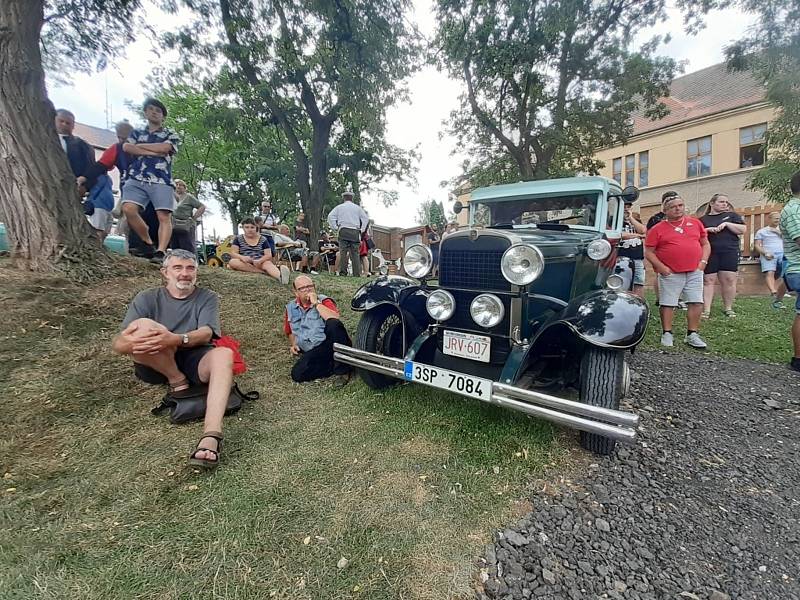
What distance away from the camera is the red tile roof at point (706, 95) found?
1883 centimetres

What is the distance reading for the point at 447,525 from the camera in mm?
1830

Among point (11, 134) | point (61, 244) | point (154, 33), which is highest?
point (154, 33)

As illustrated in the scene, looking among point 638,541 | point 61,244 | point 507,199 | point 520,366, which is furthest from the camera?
point 507,199

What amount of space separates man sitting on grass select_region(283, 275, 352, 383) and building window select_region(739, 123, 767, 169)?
901 inches

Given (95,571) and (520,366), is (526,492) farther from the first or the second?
(95,571)

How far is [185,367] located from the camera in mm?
2635

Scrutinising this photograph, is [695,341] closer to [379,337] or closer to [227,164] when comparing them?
[379,337]

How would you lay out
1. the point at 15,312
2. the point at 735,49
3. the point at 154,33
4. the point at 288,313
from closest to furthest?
1. the point at 15,312
2. the point at 288,313
3. the point at 154,33
4. the point at 735,49

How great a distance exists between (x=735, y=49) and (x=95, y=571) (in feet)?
49.9

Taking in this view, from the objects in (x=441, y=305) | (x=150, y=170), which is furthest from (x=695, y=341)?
(x=150, y=170)

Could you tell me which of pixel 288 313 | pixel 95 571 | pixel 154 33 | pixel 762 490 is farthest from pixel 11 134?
pixel 762 490

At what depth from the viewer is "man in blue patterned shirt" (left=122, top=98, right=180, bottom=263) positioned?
14.8 feet

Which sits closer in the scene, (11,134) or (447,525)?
(447,525)

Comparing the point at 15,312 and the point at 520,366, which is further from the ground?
the point at 15,312
